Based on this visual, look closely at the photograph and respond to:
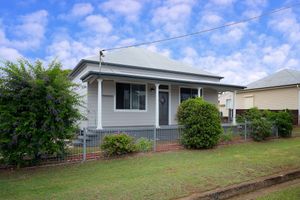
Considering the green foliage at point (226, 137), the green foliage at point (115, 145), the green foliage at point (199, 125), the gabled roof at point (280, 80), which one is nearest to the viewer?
the green foliage at point (115, 145)

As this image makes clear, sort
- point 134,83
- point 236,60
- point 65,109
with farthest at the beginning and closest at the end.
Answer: point 236,60
point 134,83
point 65,109

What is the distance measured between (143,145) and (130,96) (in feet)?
17.2

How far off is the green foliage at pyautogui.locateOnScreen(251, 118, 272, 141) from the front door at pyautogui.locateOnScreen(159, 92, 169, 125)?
5.13 m

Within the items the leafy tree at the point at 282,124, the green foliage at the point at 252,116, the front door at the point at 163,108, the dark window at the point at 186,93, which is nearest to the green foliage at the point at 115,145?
the front door at the point at 163,108

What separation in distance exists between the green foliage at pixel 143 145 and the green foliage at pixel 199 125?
174 cm

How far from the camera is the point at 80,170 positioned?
A: 7.27 metres

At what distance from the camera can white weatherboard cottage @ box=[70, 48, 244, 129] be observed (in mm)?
13523

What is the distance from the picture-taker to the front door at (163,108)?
15766 mm

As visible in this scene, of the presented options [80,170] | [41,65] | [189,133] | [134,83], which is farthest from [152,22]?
[80,170]

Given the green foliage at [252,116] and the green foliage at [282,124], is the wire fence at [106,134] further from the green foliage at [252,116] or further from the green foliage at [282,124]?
the green foliage at [282,124]

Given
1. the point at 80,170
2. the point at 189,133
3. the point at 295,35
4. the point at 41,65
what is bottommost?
the point at 80,170

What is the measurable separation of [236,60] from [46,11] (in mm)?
17206

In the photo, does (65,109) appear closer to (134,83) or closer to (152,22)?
(134,83)

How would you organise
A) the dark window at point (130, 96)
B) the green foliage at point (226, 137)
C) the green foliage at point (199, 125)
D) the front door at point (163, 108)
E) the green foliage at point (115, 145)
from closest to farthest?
the green foliage at point (115, 145) → the green foliage at point (199, 125) → the green foliage at point (226, 137) → the dark window at point (130, 96) → the front door at point (163, 108)
